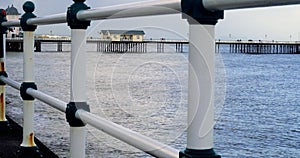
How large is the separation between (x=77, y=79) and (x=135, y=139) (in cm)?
94

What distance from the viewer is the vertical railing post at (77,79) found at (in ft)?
8.81

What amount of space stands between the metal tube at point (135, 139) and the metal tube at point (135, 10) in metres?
0.41

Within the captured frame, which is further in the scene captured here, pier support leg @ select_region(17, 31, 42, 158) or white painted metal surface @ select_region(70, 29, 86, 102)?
pier support leg @ select_region(17, 31, 42, 158)

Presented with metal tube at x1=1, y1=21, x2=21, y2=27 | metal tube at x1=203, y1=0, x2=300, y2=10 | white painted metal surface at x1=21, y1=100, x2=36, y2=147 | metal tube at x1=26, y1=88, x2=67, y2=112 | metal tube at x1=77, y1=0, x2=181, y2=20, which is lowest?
white painted metal surface at x1=21, y1=100, x2=36, y2=147

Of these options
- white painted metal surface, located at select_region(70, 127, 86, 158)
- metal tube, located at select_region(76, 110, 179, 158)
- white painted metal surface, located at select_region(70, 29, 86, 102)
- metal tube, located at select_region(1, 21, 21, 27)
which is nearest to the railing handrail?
white painted metal surface, located at select_region(70, 29, 86, 102)

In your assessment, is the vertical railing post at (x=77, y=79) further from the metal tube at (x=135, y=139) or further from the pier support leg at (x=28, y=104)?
the pier support leg at (x=28, y=104)

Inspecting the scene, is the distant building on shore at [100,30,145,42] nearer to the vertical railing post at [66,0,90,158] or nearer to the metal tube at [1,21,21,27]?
the vertical railing post at [66,0,90,158]

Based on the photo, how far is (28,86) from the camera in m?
3.87

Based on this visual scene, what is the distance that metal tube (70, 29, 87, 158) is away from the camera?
8.85 feet

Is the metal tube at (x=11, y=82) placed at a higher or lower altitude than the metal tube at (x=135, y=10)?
lower

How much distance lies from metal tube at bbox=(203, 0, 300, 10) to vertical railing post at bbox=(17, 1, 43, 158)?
8.64 feet

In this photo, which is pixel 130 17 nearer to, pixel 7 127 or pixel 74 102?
pixel 74 102

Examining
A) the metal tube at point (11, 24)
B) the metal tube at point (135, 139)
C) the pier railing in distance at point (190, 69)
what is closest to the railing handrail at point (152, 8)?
the pier railing in distance at point (190, 69)

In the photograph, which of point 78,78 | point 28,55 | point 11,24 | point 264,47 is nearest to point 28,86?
point 28,55
